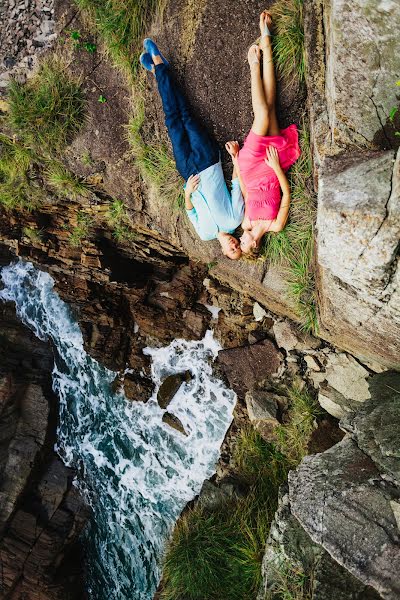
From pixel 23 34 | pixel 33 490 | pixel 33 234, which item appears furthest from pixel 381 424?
pixel 33 490

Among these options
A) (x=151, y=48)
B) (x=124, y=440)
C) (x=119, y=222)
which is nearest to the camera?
(x=151, y=48)

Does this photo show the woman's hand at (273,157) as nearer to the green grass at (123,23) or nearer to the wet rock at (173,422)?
the green grass at (123,23)

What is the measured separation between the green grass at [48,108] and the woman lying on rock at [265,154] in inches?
82.1

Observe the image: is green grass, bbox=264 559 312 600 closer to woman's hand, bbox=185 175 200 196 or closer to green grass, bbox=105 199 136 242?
woman's hand, bbox=185 175 200 196

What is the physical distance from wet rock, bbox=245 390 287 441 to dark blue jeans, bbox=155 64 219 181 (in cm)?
285

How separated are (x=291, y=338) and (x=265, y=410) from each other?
974 millimetres

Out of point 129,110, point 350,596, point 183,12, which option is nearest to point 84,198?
point 129,110

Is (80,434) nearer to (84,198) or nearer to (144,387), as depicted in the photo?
(144,387)

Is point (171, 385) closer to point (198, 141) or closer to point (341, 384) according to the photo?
point (341, 384)

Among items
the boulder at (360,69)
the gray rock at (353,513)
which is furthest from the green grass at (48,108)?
the gray rock at (353,513)

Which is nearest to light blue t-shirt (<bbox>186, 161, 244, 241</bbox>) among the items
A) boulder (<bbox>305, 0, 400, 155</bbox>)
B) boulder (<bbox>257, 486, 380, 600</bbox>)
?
boulder (<bbox>305, 0, 400, 155</bbox>)

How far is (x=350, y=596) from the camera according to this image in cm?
342

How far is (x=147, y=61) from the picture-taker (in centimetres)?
429

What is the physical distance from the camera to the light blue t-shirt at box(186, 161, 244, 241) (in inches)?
161
